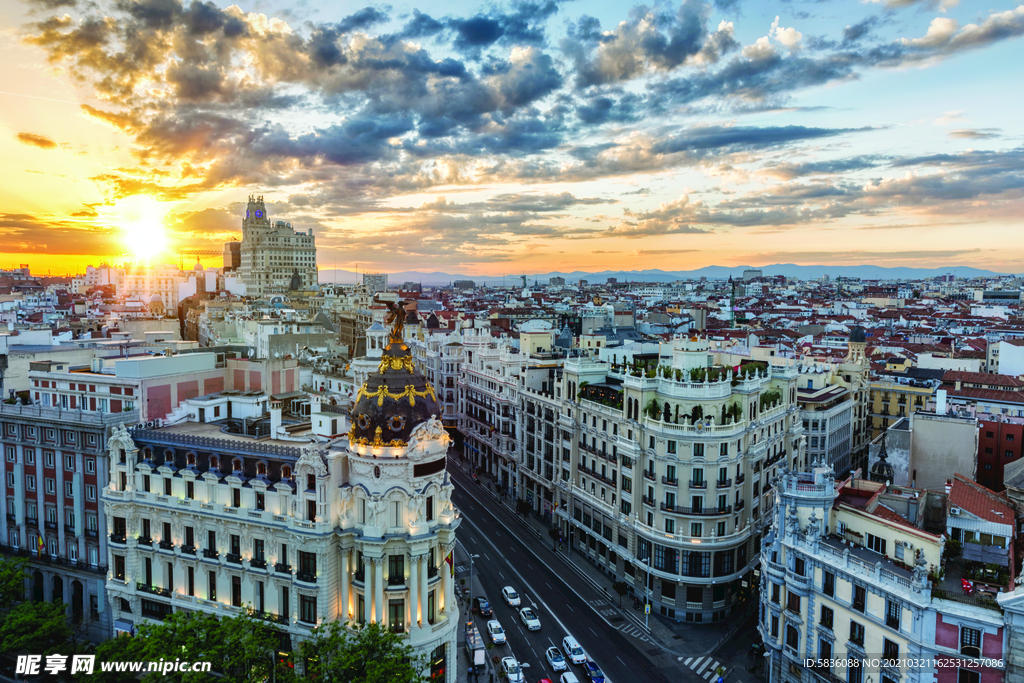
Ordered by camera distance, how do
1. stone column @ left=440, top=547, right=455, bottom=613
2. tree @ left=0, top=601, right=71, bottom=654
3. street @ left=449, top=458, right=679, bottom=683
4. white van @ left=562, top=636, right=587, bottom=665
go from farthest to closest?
street @ left=449, top=458, right=679, bottom=683 < white van @ left=562, top=636, right=587, bottom=665 < stone column @ left=440, top=547, right=455, bottom=613 < tree @ left=0, top=601, right=71, bottom=654

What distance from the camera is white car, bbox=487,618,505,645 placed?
70.9 meters

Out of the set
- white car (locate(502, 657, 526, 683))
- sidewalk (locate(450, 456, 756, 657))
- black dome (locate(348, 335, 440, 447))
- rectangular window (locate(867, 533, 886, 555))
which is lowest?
sidewalk (locate(450, 456, 756, 657))

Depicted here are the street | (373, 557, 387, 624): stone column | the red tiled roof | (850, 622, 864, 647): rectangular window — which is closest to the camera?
(850, 622, 864, 647): rectangular window

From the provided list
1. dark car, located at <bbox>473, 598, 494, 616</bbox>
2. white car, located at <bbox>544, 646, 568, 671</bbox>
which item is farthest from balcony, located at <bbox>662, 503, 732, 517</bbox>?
dark car, located at <bbox>473, 598, 494, 616</bbox>

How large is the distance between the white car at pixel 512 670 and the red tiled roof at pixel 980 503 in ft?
137

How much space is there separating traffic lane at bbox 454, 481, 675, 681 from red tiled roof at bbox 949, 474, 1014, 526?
3171 cm

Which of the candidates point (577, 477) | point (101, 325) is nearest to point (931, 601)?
point (577, 477)

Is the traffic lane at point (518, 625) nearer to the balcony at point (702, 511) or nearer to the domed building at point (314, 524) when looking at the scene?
the domed building at point (314, 524)

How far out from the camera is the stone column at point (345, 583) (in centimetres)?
5928

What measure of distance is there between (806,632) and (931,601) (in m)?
12.7

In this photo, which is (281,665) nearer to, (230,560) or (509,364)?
(230,560)

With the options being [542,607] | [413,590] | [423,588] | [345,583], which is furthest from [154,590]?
[542,607]

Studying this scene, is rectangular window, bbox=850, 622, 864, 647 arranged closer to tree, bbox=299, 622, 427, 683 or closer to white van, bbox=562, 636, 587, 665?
white van, bbox=562, 636, 587, 665

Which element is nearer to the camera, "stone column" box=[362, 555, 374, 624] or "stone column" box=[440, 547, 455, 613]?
"stone column" box=[362, 555, 374, 624]
